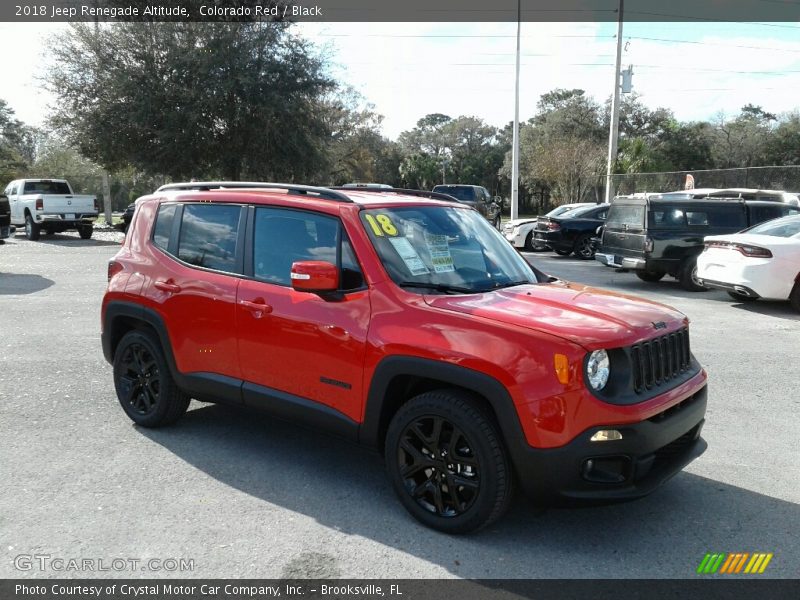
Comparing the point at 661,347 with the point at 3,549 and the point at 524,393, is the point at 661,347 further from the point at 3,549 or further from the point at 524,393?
the point at 3,549

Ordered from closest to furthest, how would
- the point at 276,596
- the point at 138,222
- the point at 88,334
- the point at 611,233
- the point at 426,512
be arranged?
the point at 276,596, the point at 426,512, the point at 138,222, the point at 88,334, the point at 611,233

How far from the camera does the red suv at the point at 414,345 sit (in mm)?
3250

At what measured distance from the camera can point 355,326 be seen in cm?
380

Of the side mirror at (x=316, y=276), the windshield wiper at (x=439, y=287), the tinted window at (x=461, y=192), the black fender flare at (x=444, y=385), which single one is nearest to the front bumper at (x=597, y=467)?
the black fender flare at (x=444, y=385)

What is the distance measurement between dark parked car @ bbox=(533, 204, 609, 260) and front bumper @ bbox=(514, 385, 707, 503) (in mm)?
15158

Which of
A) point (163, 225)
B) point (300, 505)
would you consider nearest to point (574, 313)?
point (300, 505)

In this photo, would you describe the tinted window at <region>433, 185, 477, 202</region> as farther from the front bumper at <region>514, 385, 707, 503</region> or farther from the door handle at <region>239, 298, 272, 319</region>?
the front bumper at <region>514, 385, 707, 503</region>

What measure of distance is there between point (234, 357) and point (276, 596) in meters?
1.81

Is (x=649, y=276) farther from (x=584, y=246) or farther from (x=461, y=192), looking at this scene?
(x=461, y=192)

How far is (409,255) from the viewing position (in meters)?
4.00

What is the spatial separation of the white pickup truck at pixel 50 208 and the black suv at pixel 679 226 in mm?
18703

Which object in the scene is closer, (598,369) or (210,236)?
(598,369)

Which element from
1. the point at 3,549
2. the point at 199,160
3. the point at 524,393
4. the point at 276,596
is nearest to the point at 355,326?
the point at 524,393

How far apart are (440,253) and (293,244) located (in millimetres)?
964
